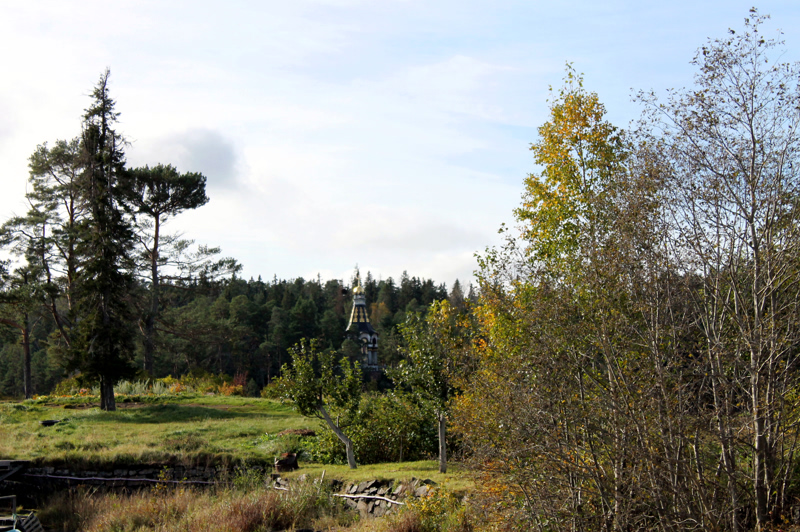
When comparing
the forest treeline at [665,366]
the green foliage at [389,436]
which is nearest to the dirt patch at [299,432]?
the green foliage at [389,436]

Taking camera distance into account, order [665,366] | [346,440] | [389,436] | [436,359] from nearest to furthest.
Answer: [665,366] → [436,359] → [346,440] → [389,436]

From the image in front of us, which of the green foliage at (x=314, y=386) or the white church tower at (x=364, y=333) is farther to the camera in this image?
the white church tower at (x=364, y=333)

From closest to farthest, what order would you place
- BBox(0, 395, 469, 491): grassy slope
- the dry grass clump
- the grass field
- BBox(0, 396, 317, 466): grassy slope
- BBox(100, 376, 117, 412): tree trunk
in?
the dry grass clump → the grass field → BBox(0, 395, 469, 491): grassy slope → BBox(0, 396, 317, 466): grassy slope → BBox(100, 376, 117, 412): tree trunk

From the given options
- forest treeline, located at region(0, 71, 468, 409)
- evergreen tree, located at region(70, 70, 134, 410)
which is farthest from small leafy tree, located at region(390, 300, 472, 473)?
evergreen tree, located at region(70, 70, 134, 410)

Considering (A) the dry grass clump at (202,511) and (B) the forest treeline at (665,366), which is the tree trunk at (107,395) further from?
(B) the forest treeline at (665,366)

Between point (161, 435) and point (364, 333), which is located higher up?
point (364, 333)

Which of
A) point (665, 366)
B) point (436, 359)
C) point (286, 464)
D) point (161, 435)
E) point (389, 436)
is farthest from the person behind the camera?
point (161, 435)

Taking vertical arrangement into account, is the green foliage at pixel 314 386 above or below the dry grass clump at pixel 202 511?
above

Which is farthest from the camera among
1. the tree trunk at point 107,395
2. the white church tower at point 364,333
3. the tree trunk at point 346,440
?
the white church tower at point 364,333

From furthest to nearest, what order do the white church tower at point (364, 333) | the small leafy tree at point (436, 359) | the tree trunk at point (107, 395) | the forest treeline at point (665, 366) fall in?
the white church tower at point (364, 333) → the tree trunk at point (107, 395) → the small leafy tree at point (436, 359) → the forest treeline at point (665, 366)

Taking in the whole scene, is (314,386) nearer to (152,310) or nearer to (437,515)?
(437,515)

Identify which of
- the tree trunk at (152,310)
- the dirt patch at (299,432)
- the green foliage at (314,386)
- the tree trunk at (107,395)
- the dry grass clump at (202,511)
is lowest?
the dry grass clump at (202,511)

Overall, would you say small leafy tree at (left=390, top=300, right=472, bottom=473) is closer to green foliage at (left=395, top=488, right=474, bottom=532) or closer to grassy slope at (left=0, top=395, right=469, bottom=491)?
grassy slope at (left=0, top=395, right=469, bottom=491)

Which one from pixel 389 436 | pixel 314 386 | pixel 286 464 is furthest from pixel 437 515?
pixel 286 464
